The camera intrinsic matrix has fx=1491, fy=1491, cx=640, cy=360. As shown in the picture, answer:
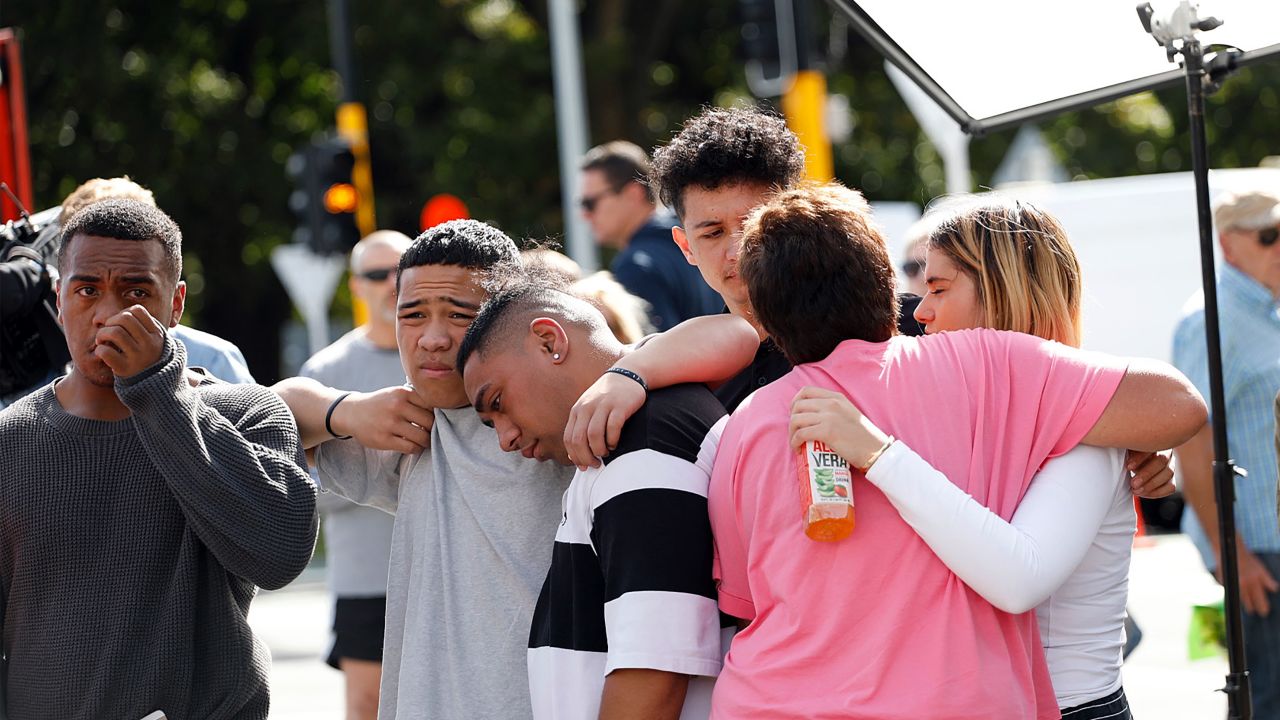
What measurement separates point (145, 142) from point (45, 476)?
18.2 m

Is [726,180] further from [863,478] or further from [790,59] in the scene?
[790,59]

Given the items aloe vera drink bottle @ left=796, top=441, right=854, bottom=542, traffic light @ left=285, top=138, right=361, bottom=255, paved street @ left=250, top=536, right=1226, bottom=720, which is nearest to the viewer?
aloe vera drink bottle @ left=796, top=441, right=854, bottom=542

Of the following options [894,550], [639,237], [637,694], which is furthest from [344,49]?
[894,550]

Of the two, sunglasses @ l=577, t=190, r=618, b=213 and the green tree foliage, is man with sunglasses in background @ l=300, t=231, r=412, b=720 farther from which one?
the green tree foliage

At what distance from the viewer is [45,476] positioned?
2.70 m

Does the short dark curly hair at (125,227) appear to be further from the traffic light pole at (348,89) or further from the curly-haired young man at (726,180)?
A: the traffic light pole at (348,89)

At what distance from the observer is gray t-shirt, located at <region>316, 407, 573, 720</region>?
108 inches

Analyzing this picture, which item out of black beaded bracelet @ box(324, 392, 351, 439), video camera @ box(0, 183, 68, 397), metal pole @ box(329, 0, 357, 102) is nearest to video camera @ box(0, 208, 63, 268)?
video camera @ box(0, 183, 68, 397)

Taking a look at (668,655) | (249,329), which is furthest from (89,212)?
(249,329)

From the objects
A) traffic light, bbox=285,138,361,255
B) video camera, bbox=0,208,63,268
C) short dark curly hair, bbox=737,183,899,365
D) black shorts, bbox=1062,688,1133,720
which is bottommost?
black shorts, bbox=1062,688,1133,720

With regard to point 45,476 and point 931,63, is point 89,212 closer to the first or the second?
point 45,476

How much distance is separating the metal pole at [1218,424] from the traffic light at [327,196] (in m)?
10.1

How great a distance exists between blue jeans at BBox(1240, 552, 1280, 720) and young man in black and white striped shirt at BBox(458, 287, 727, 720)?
304 cm

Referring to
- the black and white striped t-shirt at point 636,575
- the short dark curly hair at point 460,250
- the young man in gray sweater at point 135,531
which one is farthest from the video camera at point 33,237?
the black and white striped t-shirt at point 636,575
